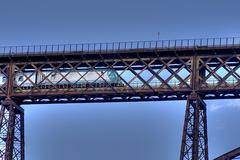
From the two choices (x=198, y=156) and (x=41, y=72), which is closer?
(x=198, y=156)

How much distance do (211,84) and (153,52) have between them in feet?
21.9

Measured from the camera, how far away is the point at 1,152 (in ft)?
305

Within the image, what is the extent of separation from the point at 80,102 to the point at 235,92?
16365mm

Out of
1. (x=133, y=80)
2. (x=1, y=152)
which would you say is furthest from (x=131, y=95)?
(x=1, y=152)

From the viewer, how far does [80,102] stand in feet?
310

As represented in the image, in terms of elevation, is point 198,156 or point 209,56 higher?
point 209,56

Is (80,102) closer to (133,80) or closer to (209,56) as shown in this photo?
(133,80)

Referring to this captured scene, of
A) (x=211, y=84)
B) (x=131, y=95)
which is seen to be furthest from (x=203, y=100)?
(x=131, y=95)

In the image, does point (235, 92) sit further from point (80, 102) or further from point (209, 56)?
point (80, 102)

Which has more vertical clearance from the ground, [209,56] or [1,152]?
[209,56]

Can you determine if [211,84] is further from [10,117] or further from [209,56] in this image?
[10,117]

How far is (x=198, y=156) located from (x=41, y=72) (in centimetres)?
1918

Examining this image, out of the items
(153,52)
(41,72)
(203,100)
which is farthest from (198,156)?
(41,72)

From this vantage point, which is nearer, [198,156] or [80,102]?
[198,156]
